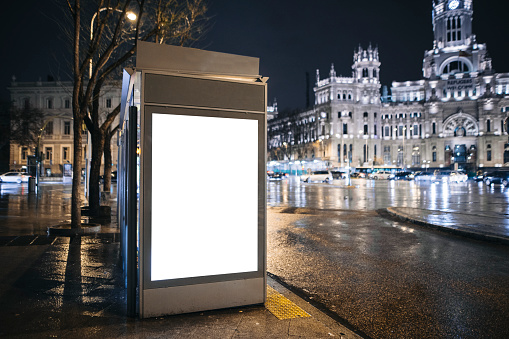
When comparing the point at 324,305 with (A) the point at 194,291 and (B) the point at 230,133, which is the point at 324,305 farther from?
(B) the point at 230,133

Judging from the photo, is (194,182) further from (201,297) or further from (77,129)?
(77,129)

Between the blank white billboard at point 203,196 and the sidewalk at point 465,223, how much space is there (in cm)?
768

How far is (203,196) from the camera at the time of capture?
459 cm

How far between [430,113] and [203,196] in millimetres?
132579

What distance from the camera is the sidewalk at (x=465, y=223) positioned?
10089 mm

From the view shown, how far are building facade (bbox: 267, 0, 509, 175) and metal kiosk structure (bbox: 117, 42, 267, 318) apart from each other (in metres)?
109

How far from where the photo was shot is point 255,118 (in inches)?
191

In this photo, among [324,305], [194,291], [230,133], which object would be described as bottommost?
[324,305]

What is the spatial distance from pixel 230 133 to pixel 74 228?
726cm

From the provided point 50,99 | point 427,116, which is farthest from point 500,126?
point 50,99

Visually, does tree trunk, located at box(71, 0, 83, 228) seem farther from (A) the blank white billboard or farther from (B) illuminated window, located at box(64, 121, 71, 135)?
(B) illuminated window, located at box(64, 121, 71, 135)

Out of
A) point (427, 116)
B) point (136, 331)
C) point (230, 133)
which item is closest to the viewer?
point (136, 331)

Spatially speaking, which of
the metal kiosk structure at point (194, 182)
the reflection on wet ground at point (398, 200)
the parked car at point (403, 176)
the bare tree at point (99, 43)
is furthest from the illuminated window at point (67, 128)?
the metal kiosk structure at point (194, 182)

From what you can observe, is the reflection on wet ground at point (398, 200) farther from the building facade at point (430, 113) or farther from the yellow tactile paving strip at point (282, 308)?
the building facade at point (430, 113)
